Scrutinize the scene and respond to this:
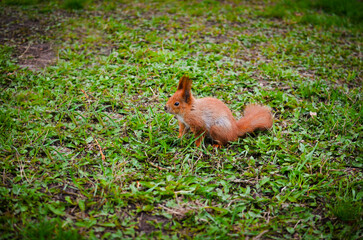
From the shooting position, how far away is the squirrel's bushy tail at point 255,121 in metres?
3.16

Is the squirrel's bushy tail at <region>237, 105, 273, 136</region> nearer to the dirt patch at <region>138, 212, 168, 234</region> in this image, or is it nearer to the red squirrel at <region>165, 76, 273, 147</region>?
the red squirrel at <region>165, 76, 273, 147</region>

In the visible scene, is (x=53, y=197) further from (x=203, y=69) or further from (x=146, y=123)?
(x=203, y=69)

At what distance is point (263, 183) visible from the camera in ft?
8.73

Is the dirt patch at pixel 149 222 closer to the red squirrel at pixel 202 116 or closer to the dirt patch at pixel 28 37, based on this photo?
the red squirrel at pixel 202 116

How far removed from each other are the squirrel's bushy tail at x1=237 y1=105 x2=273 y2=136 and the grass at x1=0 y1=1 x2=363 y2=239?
0.13 m

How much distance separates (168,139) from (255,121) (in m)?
0.99

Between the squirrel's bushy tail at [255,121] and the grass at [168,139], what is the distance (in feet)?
0.42

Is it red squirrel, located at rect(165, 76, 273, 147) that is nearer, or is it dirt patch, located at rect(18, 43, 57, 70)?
red squirrel, located at rect(165, 76, 273, 147)

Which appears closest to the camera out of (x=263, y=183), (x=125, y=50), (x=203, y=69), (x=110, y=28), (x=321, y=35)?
(x=263, y=183)

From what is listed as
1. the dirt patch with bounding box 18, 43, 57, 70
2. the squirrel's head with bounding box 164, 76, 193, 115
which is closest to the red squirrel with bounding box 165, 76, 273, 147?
the squirrel's head with bounding box 164, 76, 193, 115

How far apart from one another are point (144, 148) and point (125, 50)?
228 centimetres

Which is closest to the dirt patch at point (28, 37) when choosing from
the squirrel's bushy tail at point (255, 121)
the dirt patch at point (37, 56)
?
the dirt patch at point (37, 56)

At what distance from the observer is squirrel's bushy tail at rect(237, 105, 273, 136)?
3.16m

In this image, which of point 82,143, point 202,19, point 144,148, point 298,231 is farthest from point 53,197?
point 202,19
